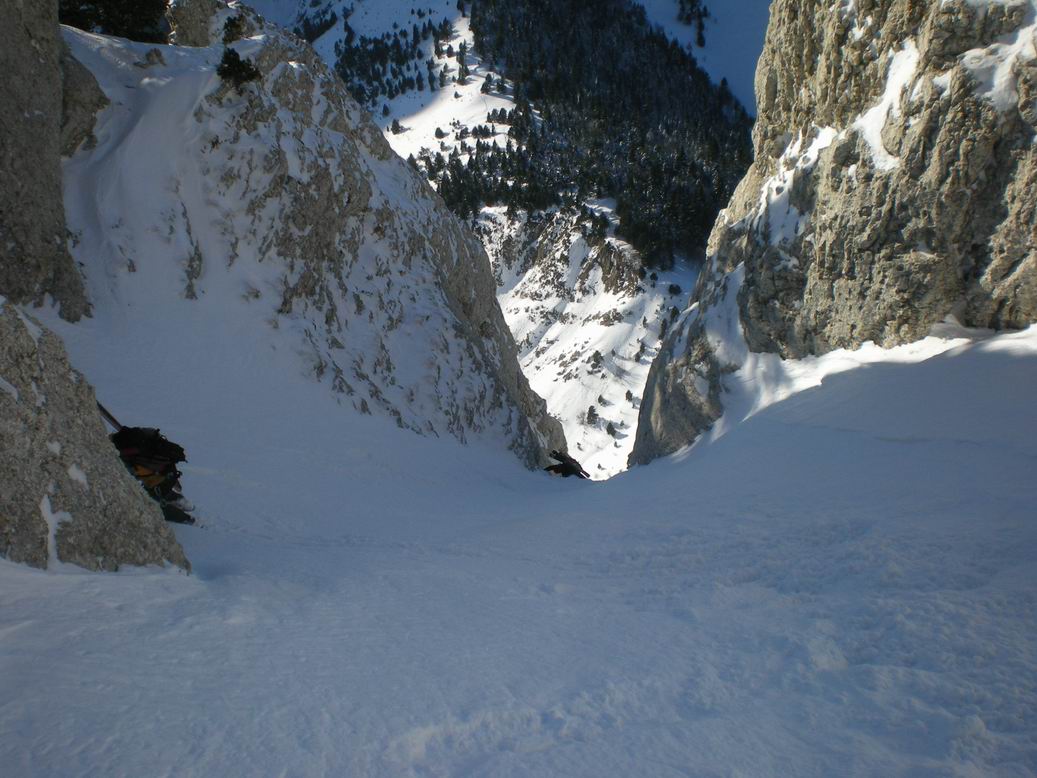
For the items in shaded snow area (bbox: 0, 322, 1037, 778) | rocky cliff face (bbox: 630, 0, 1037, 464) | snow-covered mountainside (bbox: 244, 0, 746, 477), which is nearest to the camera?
shaded snow area (bbox: 0, 322, 1037, 778)

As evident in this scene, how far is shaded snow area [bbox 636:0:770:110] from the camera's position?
5374 inches

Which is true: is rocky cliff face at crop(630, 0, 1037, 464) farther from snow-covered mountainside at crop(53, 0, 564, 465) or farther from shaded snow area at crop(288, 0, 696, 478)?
shaded snow area at crop(288, 0, 696, 478)

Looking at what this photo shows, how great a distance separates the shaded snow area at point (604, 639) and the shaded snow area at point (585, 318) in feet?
124

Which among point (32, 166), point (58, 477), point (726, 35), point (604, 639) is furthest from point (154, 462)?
point (726, 35)

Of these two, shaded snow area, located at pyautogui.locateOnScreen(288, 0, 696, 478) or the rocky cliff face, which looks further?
shaded snow area, located at pyautogui.locateOnScreen(288, 0, 696, 478)

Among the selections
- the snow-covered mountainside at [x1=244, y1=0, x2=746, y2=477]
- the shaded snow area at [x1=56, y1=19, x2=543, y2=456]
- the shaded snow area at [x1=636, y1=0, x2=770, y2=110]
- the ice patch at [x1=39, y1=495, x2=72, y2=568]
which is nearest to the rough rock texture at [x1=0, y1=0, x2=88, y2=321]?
the shaded snow area at [x1=56, y1=19, x2=543, y2=456]

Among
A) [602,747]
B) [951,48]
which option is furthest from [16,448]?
[951,48]

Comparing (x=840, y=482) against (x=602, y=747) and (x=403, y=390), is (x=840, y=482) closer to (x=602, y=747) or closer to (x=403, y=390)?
(x=602, y=747)

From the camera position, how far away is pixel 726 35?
5753 inches

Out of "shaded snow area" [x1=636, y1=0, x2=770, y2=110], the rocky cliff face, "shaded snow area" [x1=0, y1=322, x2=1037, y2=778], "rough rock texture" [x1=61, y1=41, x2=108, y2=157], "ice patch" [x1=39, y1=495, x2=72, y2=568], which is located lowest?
"shaded snow area" [x1=0, y1=322, x2=1037, y2=778]

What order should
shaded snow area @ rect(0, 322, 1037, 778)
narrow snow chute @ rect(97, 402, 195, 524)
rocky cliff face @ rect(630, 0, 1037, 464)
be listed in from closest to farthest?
shaded snow area @ rect(0, 322, 1037, 778), narrow snow chute @ rect(97, 402, 195, 524), rocky cliff face @ rect(630, 0, 1037, 464)

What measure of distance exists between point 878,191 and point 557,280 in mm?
68675

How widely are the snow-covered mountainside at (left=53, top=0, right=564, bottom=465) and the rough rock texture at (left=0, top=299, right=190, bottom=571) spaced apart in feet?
25.8

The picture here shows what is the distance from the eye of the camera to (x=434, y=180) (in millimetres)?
107500
